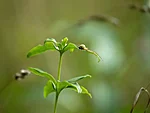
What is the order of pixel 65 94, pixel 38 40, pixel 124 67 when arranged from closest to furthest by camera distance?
pixel 65 94, pixel 124 67, pixel 38 40

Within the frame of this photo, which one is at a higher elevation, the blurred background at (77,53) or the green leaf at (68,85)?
the blurred background at (77,53)

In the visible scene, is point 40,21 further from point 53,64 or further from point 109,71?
point 109,71

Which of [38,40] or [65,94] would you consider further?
[38,40]

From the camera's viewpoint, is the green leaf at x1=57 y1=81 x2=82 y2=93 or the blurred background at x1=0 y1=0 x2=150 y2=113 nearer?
the green leaf at x1=57 y1=81 x2=82 y2=93

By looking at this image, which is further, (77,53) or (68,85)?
(77,53)

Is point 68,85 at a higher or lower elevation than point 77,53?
lower

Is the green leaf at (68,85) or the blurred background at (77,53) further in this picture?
the blurred background at (77,53)

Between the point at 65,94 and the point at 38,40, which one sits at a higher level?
the point at 38,40

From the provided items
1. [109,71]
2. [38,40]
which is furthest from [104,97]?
[38,40]
